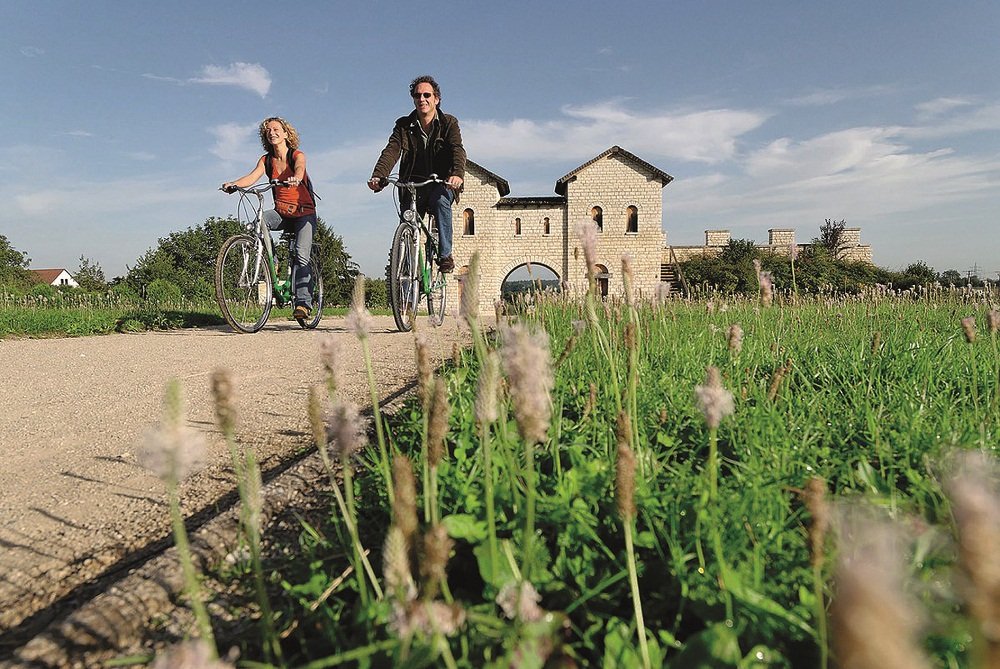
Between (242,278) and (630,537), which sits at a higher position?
(242,278)

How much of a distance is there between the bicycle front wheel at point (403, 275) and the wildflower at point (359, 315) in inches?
194

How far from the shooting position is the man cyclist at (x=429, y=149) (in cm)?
712

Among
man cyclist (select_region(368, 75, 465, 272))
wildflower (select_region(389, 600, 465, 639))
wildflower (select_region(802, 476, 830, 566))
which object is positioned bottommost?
wildflower (select_region(389, 600, 465, 639))

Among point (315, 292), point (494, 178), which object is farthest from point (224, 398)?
point (494, 178)

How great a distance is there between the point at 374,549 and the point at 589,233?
111 centimetres

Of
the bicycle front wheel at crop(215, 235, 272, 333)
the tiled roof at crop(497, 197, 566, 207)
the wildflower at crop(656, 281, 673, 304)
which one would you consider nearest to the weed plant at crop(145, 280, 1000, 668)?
the wildflower at crop(656, 281, 673, 304)

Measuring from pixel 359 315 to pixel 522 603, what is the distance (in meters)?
0.94

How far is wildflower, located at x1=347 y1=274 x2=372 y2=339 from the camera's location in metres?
1.64

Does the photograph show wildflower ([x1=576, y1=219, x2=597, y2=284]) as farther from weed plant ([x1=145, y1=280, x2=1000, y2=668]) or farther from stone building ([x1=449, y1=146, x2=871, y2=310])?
stone building ([x1=449, y1=146, x2=871, y2=310])

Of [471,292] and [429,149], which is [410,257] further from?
[471,292]

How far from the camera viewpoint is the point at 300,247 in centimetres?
766

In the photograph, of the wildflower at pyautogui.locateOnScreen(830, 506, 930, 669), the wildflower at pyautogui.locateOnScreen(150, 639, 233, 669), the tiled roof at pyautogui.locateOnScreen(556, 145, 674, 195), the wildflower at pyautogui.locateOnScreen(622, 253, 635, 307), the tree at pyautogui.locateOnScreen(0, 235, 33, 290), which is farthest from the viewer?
the tree at pyautogui.locateOnScreen(0, 235, 33, 290)

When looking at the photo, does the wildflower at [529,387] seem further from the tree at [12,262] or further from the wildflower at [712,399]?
the tree at [12,262]

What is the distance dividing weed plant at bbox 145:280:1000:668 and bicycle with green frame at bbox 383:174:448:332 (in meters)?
4.68
